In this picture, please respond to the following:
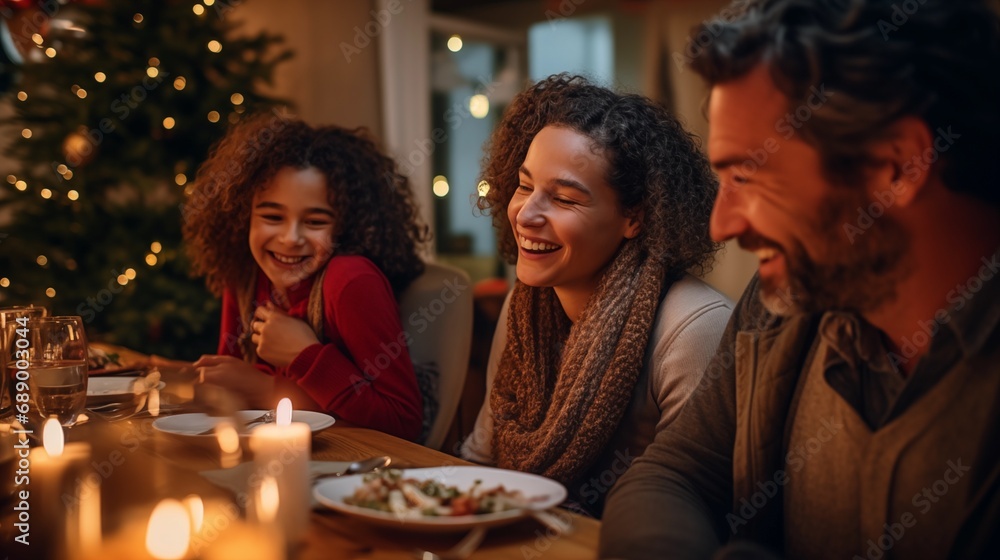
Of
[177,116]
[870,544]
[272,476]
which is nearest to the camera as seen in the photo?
[272,476]

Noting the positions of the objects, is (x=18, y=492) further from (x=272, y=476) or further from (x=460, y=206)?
(x=460, y=206)

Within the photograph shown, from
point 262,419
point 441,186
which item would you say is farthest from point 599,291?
point 441,186

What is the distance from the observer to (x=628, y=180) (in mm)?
1627

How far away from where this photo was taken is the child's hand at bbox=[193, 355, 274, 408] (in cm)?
172

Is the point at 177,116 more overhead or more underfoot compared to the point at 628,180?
more overhead

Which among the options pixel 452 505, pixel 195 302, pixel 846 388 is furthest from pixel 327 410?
pixel 195 302

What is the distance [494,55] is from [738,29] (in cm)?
509

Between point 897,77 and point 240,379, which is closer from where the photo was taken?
point 897,77

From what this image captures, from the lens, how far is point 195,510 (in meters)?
1.01

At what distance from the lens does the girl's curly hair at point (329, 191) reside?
2.03m

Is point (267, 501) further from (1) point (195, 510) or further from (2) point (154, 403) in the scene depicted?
(2) point (154, 403)

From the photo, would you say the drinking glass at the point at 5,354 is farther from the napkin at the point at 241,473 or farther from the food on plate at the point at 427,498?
the food on plate at the point at 427,498

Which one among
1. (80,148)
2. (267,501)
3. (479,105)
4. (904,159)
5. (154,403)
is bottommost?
(154,403)

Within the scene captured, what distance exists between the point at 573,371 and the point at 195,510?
0.76 metres
